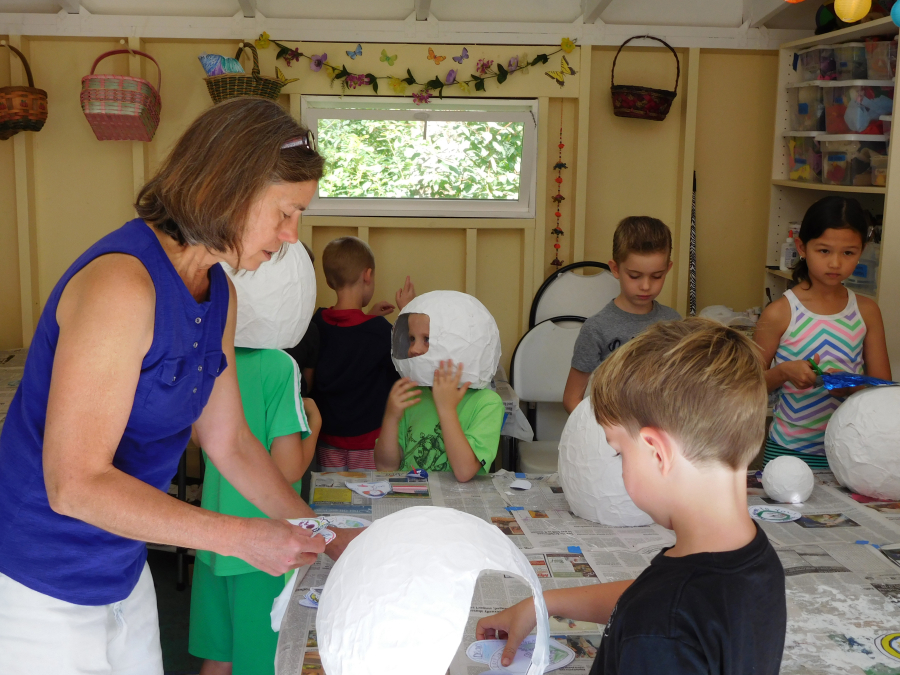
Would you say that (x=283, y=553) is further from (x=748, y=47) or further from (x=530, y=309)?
(x=748, y=47)

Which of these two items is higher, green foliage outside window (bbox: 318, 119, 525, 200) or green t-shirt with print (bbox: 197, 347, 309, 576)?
green foliage outside window (bbox: 318, 119, 525, 200)

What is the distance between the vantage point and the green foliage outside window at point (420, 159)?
383 cm

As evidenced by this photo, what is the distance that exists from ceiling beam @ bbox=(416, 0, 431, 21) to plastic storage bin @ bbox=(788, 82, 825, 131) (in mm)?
1667

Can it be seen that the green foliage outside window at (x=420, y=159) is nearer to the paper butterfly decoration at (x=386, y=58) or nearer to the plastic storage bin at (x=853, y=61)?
the paper butterfly decoration at (x=386, y=58)

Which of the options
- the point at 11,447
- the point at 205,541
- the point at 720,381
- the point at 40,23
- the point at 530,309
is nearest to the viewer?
the point at 720,381

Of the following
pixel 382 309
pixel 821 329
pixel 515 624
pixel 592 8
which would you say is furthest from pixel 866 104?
pixel 515 624

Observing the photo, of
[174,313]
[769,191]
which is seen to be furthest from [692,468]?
[769,191]

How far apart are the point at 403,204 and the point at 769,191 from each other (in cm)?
181

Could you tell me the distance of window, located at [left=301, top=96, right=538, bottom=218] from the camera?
377cm

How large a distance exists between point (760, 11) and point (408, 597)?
3.56m

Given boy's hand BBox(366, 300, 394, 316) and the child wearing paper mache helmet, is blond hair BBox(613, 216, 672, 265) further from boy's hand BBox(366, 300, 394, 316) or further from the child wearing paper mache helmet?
boy's hand BBox(366, 300, 394, 316)

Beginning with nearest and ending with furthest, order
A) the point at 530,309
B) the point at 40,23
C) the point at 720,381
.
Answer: the point at 720,381, the point at 40,23, the point at 530,309

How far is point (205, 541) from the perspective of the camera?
3.60ft

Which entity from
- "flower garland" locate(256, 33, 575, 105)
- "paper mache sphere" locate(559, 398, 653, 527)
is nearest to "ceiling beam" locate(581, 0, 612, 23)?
"flower garland" locate(256, 33, 575, 105)
